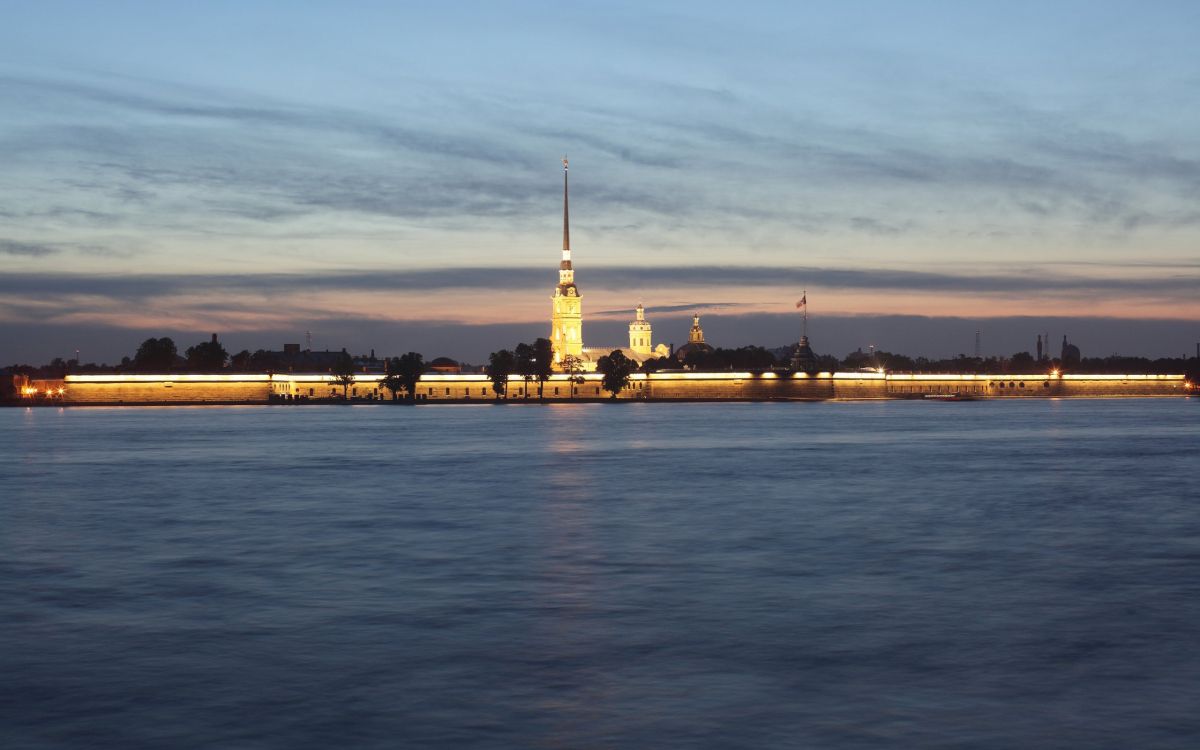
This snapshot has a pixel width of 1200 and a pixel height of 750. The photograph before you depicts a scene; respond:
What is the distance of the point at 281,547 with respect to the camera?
90.1ft

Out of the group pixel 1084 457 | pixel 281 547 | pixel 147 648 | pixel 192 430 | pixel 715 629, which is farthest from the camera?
pixel 192 430

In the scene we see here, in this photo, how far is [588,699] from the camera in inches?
548

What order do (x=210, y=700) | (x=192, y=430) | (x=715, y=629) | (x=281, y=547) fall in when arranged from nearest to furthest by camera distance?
(x=210, y=700), (x=715, y=629), (x=281, y=547), (x=192, y=430)

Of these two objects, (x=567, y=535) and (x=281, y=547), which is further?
(x=567, y=535)

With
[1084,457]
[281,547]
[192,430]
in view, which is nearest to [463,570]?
[281,547]

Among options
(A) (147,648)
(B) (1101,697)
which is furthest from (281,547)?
(B) (1101,697)

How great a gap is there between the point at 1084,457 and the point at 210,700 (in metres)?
54.7

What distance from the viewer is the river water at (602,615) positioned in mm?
13094

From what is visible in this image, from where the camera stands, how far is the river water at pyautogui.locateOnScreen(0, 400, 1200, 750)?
13.1m

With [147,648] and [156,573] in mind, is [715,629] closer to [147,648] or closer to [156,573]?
[147,648]

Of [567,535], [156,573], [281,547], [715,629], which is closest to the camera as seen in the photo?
[715,629]

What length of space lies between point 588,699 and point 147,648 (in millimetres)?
6076

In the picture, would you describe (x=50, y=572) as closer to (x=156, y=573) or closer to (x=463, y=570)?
(x=156, y=573)

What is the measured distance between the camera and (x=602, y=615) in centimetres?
1922
